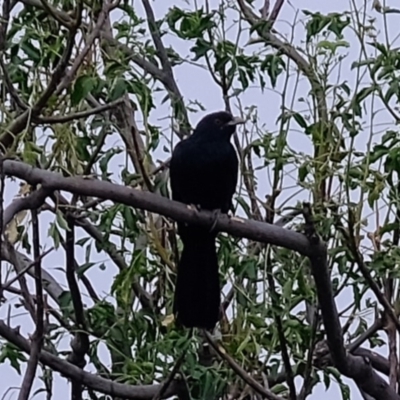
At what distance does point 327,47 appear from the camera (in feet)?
14.5

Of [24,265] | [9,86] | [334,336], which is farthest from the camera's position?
[24,265]

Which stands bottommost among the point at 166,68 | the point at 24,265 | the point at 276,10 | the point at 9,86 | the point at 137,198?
the point at 137,198

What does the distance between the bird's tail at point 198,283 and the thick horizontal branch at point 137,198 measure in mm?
900

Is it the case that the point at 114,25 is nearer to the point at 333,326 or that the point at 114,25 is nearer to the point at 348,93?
the point at 348,93

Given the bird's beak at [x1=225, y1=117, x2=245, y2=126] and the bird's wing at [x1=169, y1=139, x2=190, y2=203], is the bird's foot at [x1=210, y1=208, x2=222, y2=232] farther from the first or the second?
the bird's beak at [x1=225, y1=117, x2=245, y2=126]

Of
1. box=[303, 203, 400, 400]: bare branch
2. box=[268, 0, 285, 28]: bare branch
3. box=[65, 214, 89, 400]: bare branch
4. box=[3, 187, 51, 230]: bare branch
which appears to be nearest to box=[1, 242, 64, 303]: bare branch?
box=[65, 214, 89, 400]: bare branch

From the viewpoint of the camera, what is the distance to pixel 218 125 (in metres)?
5.12

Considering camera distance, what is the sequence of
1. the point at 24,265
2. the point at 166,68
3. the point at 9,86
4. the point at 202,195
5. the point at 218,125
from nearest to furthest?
the point at 9,86, the point at 24,265, the point at 202,195, the point at 218,125, the point at 166,68

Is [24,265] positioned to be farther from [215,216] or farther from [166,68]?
[166,68]

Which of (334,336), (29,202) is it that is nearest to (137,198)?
(29,202)

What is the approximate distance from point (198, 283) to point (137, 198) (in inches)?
45.4

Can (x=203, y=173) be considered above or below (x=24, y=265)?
above

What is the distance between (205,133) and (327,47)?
848 millimetres

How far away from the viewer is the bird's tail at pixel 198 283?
4.70m
